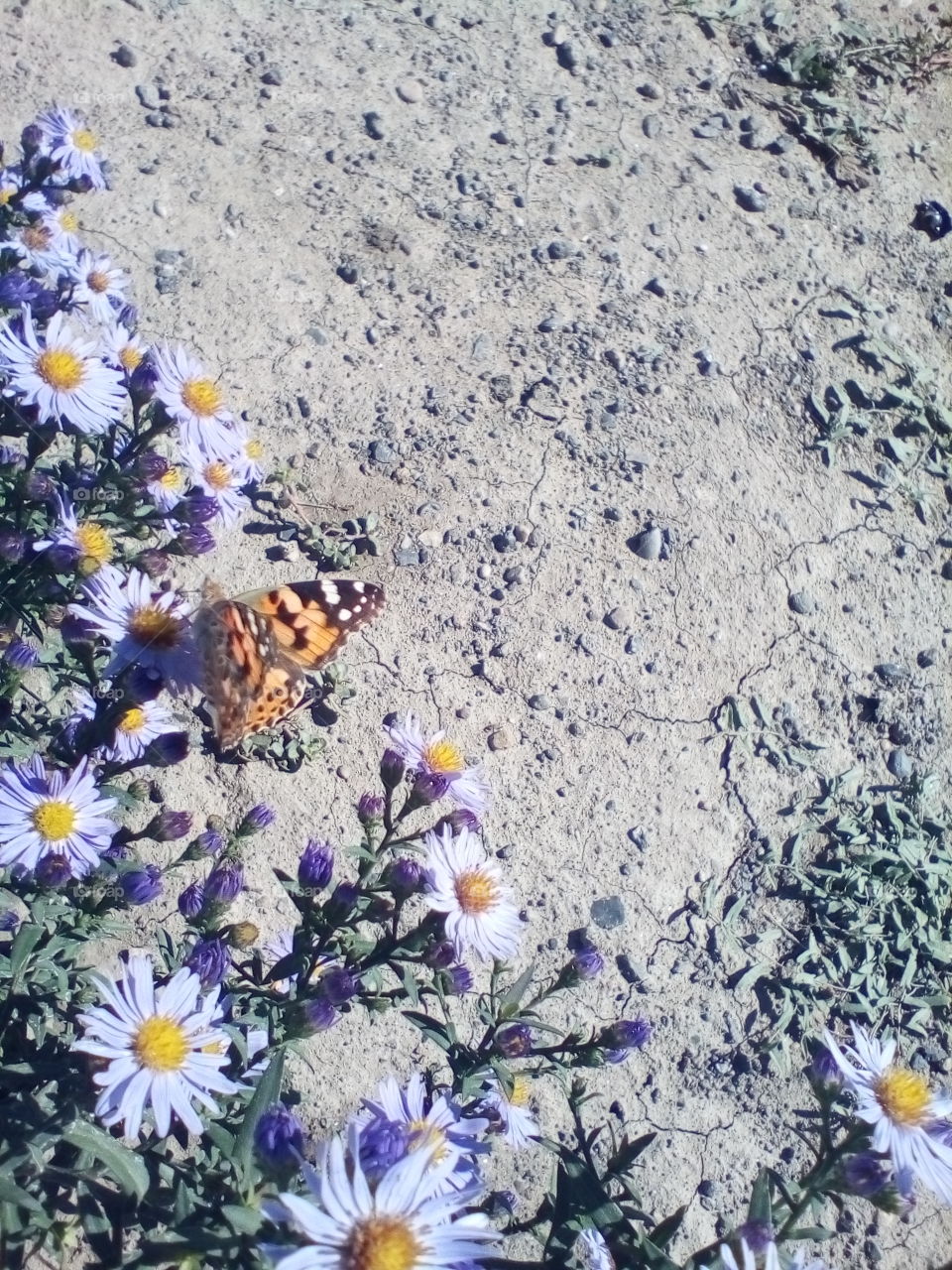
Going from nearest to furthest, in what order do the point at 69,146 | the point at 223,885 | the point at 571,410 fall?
the point at 223,885, the point at 69,146, the point at 571,410

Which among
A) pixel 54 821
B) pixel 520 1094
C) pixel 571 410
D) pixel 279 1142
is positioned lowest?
pixel 520 1094

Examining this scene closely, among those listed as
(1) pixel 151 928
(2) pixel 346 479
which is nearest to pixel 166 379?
(2) pixel 346 479

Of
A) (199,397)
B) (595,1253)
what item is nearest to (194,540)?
(199,397)

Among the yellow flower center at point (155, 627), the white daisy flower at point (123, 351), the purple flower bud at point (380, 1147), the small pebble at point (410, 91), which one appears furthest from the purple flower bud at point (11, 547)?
the small pebble at point (410, 91)

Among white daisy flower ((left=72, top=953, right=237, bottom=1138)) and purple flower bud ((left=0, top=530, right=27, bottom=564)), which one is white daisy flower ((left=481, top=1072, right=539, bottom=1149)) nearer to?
white daisy flower ((left=72, top=953, right=237, bottom=1138))

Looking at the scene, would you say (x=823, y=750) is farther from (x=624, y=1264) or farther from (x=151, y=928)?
(x=151, y=928)

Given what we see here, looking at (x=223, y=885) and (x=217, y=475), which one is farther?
(x=217, y=475)

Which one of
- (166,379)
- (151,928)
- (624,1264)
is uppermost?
(166,379)

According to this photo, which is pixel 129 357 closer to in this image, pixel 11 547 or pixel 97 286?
pixel 97 286
